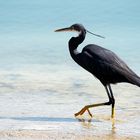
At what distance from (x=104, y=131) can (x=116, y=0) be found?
12.0 m

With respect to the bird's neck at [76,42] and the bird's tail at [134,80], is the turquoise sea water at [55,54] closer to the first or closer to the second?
the bird's tail at [134,80]

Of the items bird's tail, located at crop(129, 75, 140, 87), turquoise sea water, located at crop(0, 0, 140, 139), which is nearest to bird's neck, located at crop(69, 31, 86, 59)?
turquoise sea water, located at crop(0, 0, 140, 139)

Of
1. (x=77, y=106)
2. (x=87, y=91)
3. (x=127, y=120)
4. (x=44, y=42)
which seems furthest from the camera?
(x=44, y=42)

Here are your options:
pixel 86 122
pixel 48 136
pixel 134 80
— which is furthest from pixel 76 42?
pixel 48 136

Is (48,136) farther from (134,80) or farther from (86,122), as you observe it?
(134,80)

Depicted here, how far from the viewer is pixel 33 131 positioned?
26.2 ft

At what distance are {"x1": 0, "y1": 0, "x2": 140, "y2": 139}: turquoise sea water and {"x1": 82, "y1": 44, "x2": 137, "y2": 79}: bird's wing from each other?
594 millimetres

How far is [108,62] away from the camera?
29.6 ft

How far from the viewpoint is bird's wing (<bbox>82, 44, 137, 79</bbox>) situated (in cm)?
897

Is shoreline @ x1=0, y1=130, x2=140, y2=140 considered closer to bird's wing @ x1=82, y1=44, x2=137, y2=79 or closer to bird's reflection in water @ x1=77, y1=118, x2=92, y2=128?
bird's reflection in water @ x1=77, y1=118, x2=92, y2=128

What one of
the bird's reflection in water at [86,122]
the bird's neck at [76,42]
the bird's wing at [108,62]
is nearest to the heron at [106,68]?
the bird's wing at [108,62]

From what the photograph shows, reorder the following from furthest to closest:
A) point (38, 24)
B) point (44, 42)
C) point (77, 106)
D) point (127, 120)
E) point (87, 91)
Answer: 1. point (38, 24)
2. point (44, 42)
3. point (87, 91)
4. point (77, 106)
5. point (127, 120)

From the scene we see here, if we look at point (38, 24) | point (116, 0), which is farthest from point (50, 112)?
point (116, 0)

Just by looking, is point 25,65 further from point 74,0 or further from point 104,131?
point 74,0
